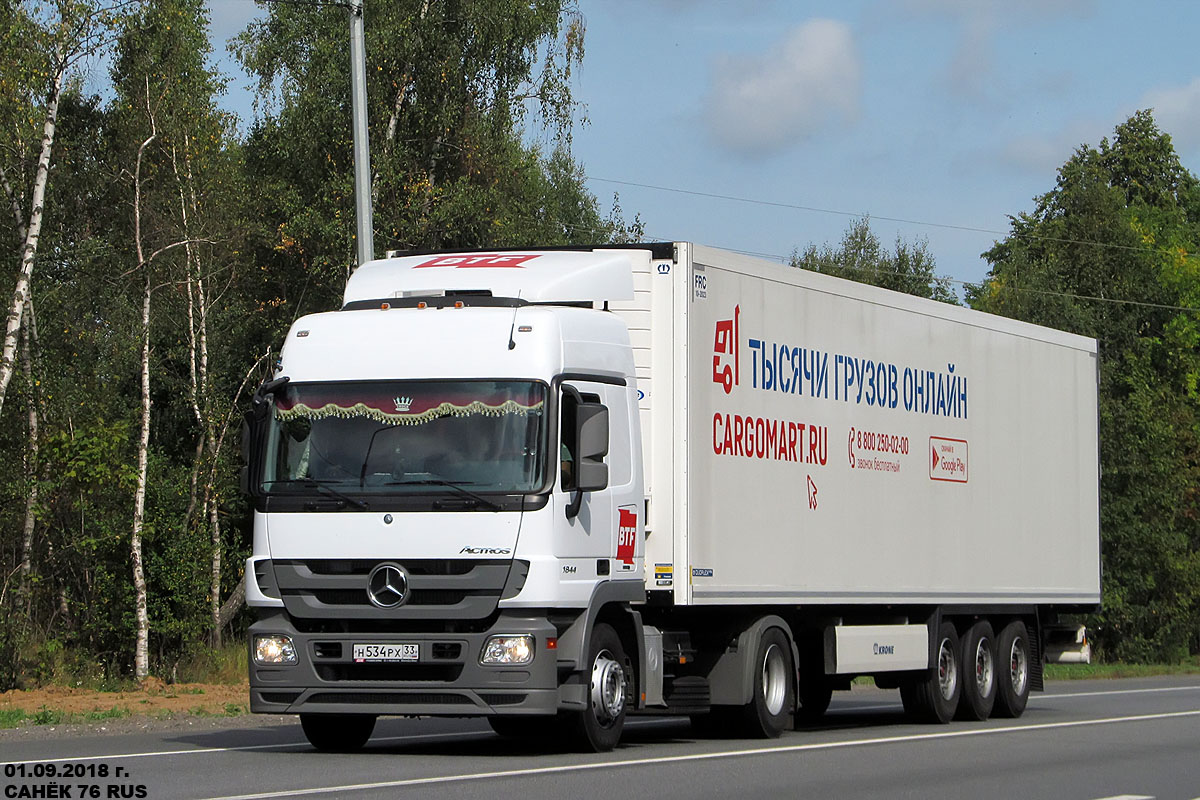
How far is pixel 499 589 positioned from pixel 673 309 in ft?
9.92

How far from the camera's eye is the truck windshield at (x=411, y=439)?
1287 centimetres

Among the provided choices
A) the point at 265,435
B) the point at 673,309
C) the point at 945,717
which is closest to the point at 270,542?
the point at 265,435

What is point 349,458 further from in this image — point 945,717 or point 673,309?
point 945,717

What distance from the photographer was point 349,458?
13086mm

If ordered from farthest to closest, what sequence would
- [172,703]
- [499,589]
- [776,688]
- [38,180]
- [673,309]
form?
[38,180]
[172,703]
[776,688]
[673,309]
[499,589]

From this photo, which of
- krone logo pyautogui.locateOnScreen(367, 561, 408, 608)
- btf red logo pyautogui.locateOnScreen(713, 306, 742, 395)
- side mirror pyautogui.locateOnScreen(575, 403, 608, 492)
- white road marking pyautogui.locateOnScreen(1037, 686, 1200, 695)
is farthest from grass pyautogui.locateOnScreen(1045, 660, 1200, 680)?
krone logo pyautogui.locateOnScreen(367, 561, 408, 608)

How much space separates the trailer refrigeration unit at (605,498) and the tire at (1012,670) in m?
0.95

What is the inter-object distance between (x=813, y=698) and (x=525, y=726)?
4.43m

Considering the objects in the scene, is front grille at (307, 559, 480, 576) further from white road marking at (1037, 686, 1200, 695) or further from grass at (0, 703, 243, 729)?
white road marking at (1037, 686, 1200, 695)

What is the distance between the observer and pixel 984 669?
19391 mm

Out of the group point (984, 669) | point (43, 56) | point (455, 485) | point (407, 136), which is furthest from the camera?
point (407, 136)

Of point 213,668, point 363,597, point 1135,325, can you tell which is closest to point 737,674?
point 363,597

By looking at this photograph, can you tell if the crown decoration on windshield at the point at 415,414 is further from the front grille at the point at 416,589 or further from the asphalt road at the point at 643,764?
the asphalt road at the point at 643,764

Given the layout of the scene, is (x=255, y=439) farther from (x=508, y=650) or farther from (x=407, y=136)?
(x=407, y=136)
